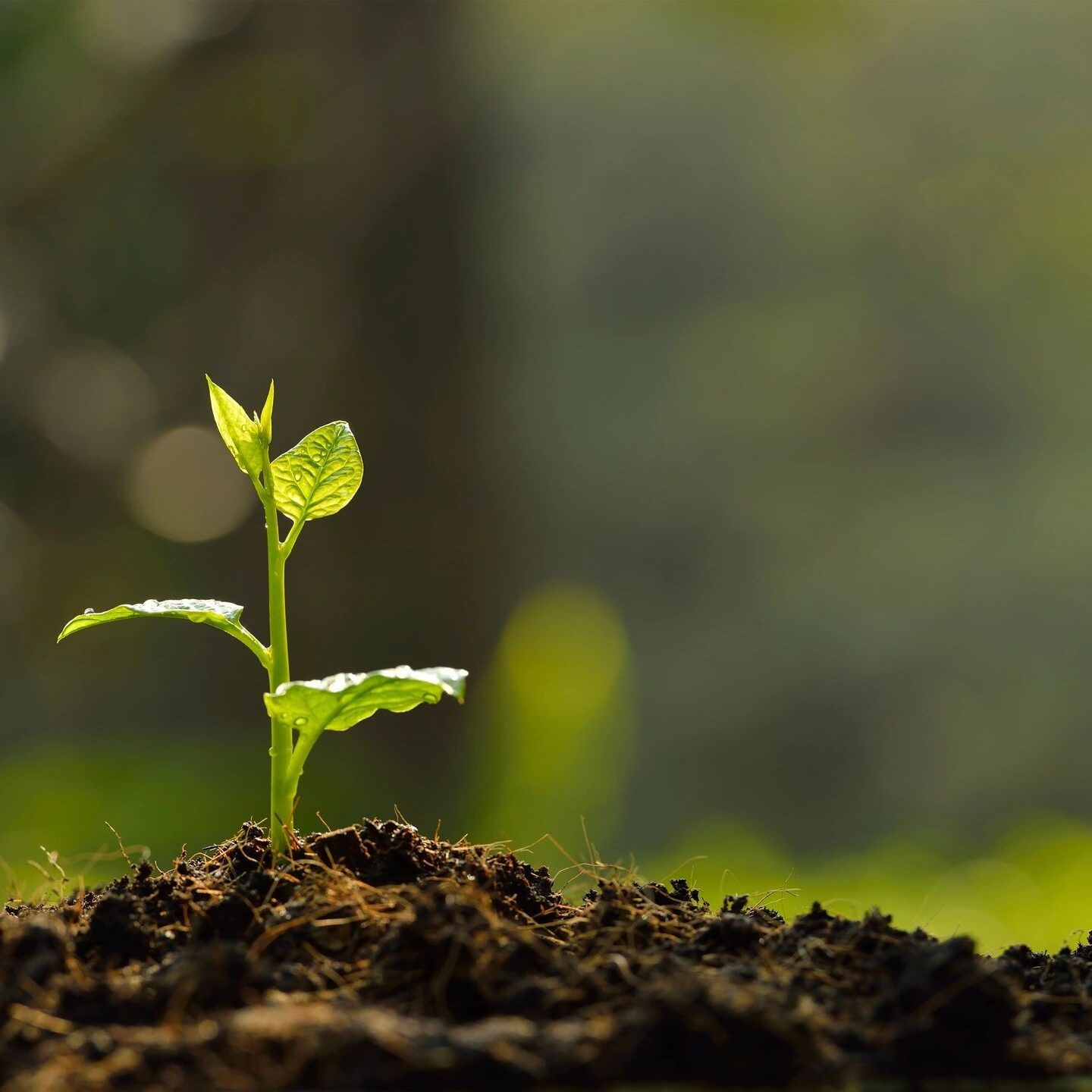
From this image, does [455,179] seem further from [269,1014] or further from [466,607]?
[269,1014]

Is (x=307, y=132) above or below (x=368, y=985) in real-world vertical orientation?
above

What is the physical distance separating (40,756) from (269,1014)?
4046 mm

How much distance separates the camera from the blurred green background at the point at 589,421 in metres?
4.14

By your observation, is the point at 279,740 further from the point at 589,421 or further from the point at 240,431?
the point at 589,421

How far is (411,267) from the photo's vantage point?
436 cm

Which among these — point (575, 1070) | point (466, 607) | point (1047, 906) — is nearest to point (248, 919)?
point (575, 1070)

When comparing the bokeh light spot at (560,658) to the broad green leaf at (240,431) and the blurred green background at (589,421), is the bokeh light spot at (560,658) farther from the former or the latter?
the broad green leaf at (240,431)

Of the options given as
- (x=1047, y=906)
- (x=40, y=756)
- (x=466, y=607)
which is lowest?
(x=1047, y=906)

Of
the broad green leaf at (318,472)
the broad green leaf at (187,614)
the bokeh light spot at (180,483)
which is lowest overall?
the broad green leaf at (187,614)

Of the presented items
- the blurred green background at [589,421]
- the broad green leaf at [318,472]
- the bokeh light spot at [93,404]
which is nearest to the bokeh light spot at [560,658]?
the blurred green background at [589,421]

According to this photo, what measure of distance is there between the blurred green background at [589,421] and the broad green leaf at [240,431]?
0.44 meters

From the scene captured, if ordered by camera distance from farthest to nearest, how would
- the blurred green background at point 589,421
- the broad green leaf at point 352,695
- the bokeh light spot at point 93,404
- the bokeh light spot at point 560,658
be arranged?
the bokeh light spot at point 93,404 → the bokeh light spot at point 560,658 → the blurred green background at point 589,421 → the broad green leaf at point 352,695

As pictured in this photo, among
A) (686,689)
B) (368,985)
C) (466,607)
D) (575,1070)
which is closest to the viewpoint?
(575,1070)

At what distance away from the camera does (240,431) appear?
1.08 meters
